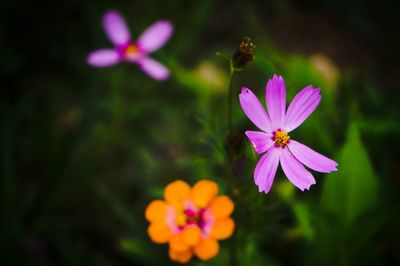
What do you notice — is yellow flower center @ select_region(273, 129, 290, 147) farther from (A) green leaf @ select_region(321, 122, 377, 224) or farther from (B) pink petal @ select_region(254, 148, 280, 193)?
(A) green leaf @ select_region(321, 122, 377, 224)

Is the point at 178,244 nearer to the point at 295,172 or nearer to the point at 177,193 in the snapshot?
the point at 177,193

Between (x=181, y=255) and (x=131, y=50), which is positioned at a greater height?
(x=131, y=50)

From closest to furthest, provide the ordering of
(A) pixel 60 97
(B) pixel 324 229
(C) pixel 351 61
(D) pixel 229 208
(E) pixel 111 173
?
(D) pixel 229 208 → (B) pixel 324 229 → (E) pixel 111 173 → (A) pixel 60 97 → (C) pixel 351 61

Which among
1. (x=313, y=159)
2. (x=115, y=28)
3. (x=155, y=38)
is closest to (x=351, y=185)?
(x=313, y=159)

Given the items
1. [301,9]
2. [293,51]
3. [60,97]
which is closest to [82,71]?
[60,97]

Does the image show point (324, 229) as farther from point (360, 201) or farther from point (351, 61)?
point (351, 61)

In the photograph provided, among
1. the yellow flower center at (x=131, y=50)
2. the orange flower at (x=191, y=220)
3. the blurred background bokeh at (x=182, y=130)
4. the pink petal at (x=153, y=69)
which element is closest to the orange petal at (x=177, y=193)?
the orange flower at (x=191, y=220)

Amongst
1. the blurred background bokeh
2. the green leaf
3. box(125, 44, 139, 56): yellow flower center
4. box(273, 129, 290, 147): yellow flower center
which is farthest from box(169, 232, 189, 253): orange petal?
box(125, 44, 139, 56): yellow flower center
